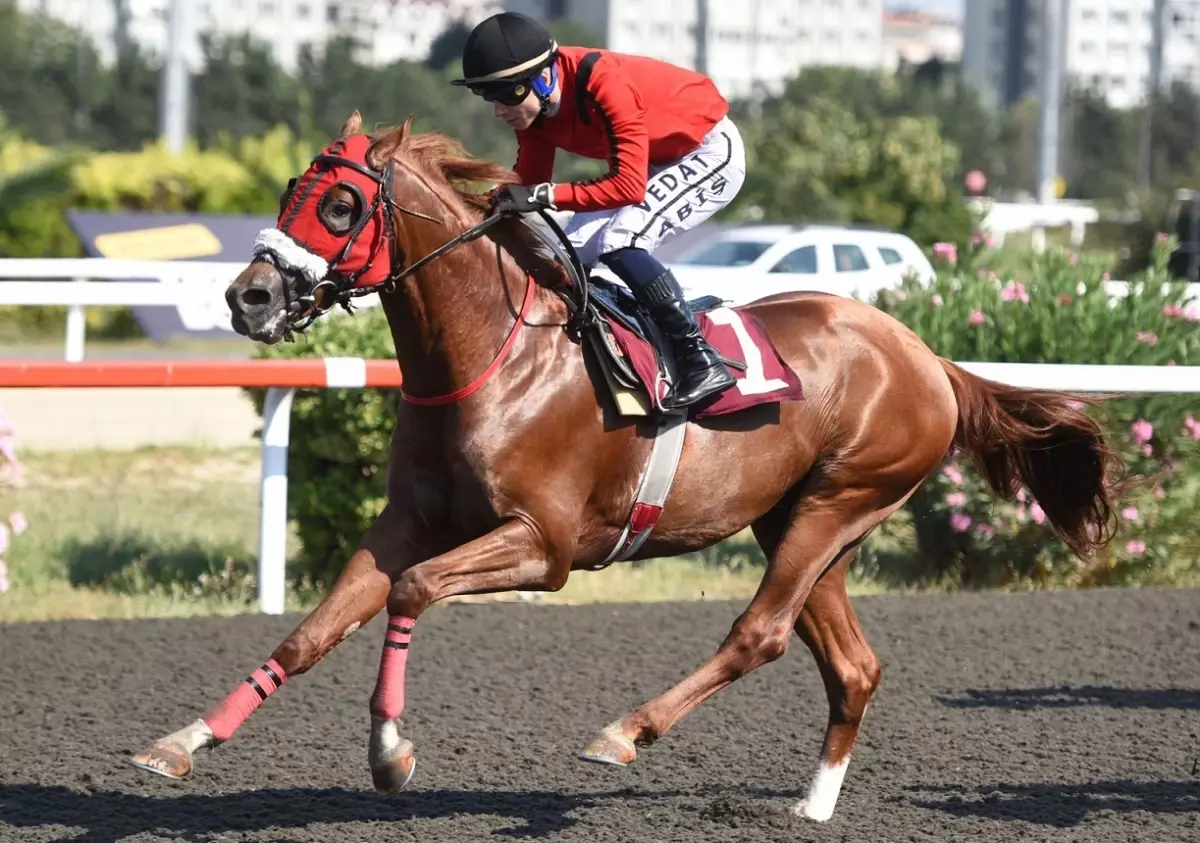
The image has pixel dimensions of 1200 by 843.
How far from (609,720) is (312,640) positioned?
1642mm

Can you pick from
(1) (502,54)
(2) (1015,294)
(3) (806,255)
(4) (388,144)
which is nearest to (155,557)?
(2) (1015,294)

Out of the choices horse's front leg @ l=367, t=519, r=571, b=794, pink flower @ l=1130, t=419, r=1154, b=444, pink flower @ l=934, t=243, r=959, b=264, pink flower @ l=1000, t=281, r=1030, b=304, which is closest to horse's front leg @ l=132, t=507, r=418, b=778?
horse's front leg @ l=367, t=519, r=571, b=794

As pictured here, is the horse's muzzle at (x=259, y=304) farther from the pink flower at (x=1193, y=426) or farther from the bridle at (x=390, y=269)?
the pink flower at (x=1193, y=426)

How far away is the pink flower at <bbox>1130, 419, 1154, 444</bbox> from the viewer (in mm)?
7223

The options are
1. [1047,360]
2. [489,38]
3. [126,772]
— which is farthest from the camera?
[1047,360]

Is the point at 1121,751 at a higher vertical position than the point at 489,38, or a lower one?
lower

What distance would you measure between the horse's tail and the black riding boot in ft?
3.35

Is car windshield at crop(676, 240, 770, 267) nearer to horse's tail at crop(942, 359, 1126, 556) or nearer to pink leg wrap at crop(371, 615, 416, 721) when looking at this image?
horse's tail at crop(942, 359, 1126, 556)

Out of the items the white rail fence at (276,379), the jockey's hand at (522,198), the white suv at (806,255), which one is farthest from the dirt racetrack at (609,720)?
the white suv at (806,255)

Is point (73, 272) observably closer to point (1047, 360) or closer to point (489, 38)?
point (1047, 360)

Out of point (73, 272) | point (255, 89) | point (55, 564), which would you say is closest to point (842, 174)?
point (73, 272)

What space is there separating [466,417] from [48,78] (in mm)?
52398

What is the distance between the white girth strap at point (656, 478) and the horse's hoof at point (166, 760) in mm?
1186

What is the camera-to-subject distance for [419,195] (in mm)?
4055
